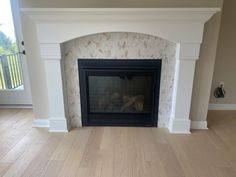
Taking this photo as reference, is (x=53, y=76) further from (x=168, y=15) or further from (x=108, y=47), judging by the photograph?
(x=168, y=15)

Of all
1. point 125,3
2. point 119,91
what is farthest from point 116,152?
point 125,3

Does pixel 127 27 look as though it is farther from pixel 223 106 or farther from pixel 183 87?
pixel 223 106

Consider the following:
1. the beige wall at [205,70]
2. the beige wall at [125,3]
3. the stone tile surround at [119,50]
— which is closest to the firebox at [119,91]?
the stone tile surround at [119,50]

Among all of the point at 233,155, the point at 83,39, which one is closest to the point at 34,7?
the point at 83,39

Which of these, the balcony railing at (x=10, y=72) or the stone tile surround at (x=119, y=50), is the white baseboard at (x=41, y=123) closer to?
the stone tile surround at (x=119, y=50)

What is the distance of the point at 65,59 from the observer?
2.35m

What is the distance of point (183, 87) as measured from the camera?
230 cm

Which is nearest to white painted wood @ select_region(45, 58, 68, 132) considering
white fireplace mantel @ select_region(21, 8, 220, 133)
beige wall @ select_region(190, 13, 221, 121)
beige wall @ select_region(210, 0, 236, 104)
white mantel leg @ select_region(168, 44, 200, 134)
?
white fireplace mantel @ select_region(21, 8, 220, 133)

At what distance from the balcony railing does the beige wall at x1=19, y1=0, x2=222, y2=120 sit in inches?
33.9

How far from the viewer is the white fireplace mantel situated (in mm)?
1975

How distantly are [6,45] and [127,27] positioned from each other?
2.01 m

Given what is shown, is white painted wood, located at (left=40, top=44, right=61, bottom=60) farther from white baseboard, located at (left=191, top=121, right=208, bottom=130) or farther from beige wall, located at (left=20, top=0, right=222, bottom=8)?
white baseboard, located at (left=191, top=121, right=208, bottom=130)

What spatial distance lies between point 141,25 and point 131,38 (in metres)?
0.23

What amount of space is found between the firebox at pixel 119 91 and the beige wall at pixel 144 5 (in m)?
0.49
